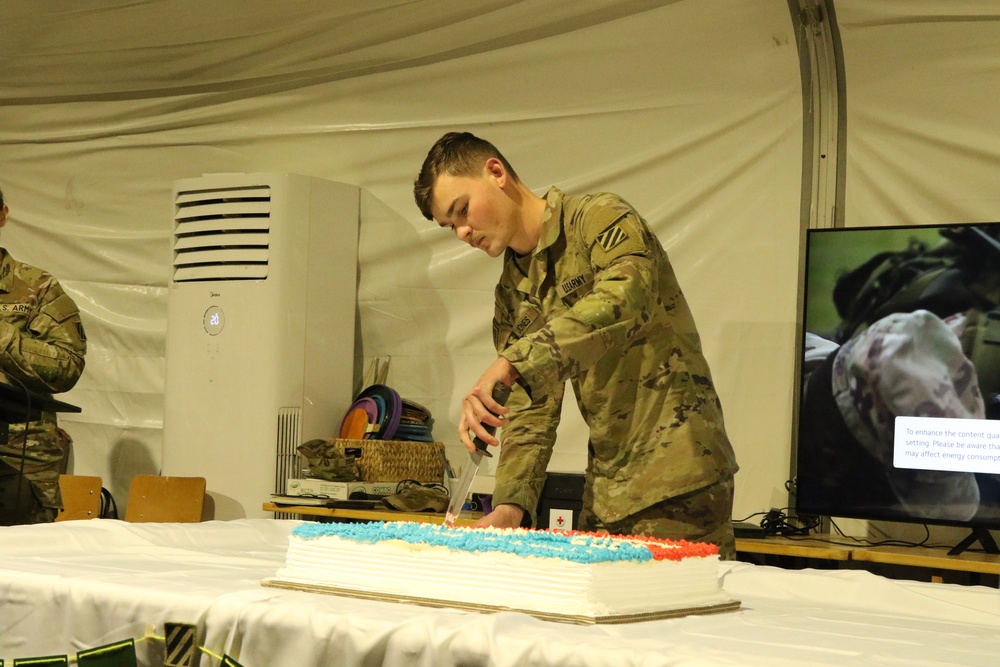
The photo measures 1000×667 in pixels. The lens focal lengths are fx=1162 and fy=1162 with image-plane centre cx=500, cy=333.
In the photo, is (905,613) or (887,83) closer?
(905,613)

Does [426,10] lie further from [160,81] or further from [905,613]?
[905,613]

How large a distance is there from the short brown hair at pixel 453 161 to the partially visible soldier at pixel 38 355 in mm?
1359

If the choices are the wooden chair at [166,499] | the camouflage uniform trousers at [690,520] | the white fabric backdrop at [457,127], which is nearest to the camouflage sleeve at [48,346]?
the wooden chair at [166,499]

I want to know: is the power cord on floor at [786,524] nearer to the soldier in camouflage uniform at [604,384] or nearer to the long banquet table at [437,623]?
the soldier in camouflage uniform at [604,384]

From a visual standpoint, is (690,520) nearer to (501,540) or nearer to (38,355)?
(501,540)

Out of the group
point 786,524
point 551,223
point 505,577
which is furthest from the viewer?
point 786,524

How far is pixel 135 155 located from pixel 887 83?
303cm

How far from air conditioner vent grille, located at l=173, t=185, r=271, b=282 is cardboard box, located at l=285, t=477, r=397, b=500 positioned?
0.76 meters

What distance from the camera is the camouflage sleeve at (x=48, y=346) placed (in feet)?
10.3

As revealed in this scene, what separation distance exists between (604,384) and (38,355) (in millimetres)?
1837

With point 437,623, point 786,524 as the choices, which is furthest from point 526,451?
point 786,524

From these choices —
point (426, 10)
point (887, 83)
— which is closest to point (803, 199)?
point (887, 83)

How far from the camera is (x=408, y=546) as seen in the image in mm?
1238

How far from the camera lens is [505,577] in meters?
1.16
